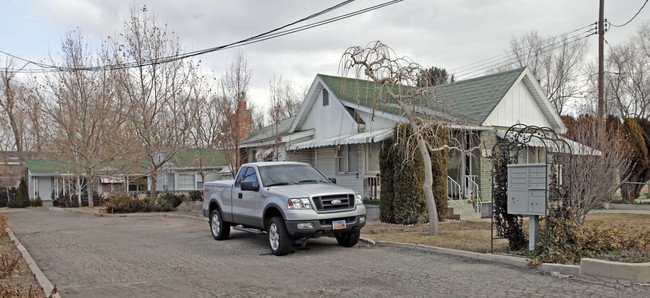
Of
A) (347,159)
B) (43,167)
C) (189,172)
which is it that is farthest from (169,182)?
(347,159)

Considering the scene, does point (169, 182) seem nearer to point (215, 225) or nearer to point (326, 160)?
point (326, 160)

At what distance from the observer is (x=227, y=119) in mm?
25234

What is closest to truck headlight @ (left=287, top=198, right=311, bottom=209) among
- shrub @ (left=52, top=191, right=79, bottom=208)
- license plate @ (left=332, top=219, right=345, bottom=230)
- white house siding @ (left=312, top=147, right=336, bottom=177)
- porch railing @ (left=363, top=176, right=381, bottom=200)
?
license plate @ (left=332, top=219, right=345, bottom=230)

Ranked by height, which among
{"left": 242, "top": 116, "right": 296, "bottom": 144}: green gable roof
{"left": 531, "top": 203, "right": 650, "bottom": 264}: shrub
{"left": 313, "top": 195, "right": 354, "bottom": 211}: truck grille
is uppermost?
{"left": 242, "top": 116, "right": 296, "bottom": 144}: green gable roof

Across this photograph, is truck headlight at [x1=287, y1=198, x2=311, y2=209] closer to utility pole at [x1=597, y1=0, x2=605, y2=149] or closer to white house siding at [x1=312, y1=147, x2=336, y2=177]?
white house siding at [x1=312, y1=147, x2=336, y2=177]

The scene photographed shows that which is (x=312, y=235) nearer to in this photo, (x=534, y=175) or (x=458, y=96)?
(x=534, y=175)

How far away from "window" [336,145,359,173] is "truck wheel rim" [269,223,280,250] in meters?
10.0

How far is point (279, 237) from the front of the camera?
32.7ft

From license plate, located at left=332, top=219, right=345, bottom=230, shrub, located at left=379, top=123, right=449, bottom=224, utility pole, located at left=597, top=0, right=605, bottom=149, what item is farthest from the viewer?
utility pole, located at left=597, top=0, right=605, bottom=149

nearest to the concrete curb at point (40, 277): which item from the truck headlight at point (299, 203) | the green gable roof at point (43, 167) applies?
the truck headlight at point (299, 203)

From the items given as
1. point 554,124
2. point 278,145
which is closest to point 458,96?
point 554,124

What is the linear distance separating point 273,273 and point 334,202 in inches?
91.5

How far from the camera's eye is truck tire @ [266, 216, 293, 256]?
9.88 metres

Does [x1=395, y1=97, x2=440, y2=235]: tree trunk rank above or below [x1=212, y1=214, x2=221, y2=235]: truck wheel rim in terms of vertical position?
above
